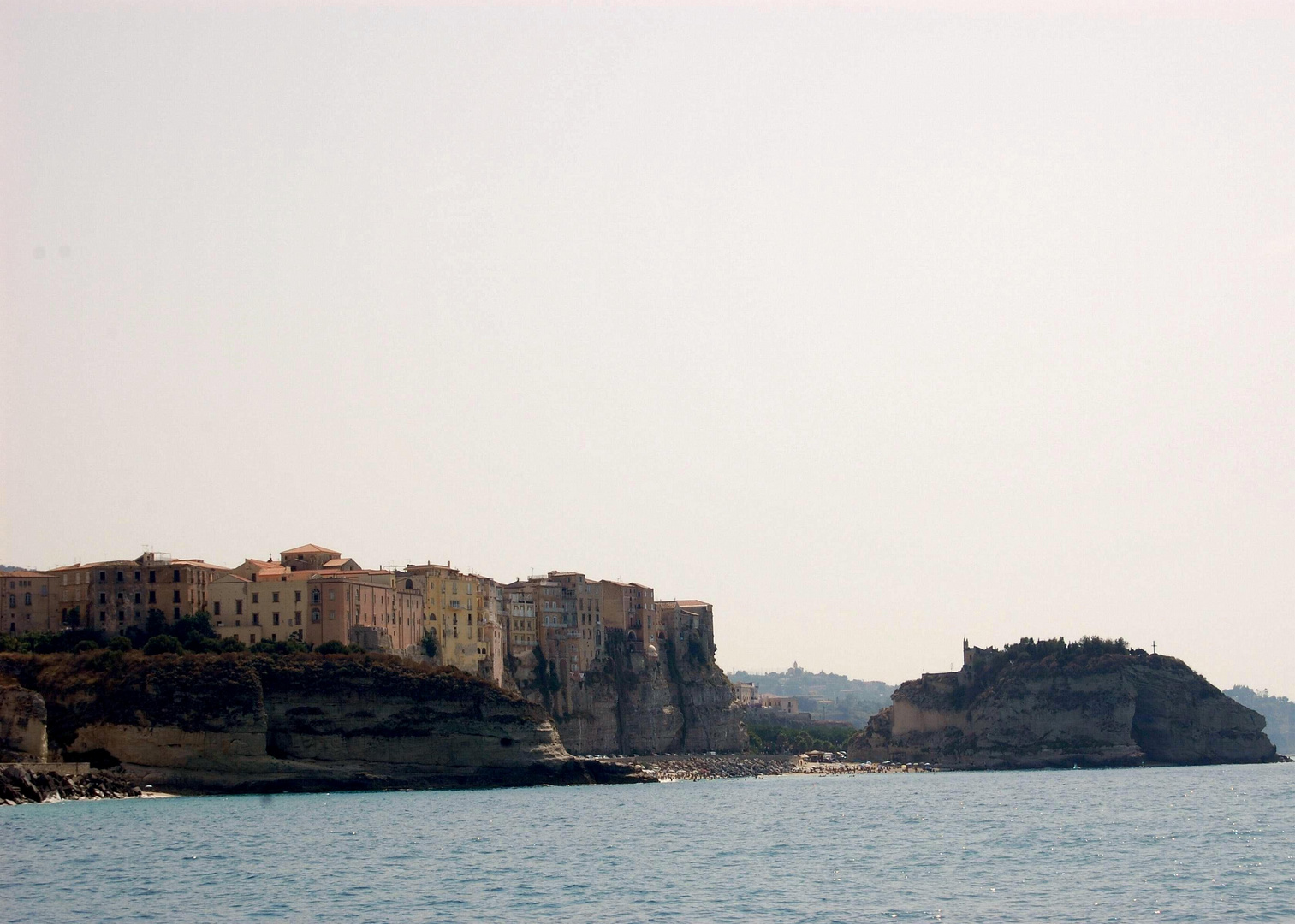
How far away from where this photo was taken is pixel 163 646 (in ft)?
375

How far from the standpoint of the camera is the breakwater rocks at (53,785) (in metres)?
91.2

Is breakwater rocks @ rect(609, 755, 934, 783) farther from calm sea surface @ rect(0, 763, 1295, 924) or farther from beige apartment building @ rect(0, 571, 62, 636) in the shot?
beige apartment building @ rect(0, 571, 62, 636)

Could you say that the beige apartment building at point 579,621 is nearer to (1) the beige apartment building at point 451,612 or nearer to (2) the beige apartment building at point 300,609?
(1) the beige apartment building at point 451,612

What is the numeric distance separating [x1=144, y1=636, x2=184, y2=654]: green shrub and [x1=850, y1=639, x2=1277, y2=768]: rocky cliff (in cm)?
8521

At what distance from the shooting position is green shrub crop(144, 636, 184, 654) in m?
114

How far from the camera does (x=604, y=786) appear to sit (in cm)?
12250

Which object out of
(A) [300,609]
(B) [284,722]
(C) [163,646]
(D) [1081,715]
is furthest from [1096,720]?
(C) [163,646]

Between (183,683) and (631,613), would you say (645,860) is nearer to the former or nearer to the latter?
(183,683)

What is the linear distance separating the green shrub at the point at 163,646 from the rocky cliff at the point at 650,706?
43144mm

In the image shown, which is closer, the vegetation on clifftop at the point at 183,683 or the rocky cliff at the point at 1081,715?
the vegetation on clifftop at the point at 183,683

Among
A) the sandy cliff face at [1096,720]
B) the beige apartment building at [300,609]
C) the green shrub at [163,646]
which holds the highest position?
the beige apartment building at [300,609]

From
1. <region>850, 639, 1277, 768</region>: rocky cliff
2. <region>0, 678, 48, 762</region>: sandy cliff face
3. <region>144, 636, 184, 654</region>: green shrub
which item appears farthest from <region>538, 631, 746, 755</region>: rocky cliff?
<region>0, 678, 48, 762</region>: sandy cliff face

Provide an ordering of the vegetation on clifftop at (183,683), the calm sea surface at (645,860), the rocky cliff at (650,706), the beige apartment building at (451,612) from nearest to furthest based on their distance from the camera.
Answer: the calm sea surface at (645,860), the vegetation on clifftop at (183,683), the beige apartment building at (451,612), the rocky cliff at (650,706)

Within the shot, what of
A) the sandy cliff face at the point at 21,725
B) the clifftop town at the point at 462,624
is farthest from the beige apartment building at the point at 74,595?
the sandy cliff face at the point at 21,725
